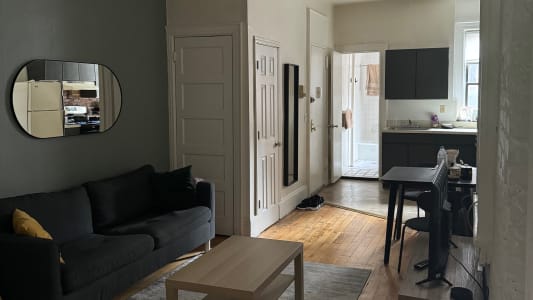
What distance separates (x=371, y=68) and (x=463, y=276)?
7.08 metres

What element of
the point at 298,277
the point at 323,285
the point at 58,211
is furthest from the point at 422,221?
the point at 58,211

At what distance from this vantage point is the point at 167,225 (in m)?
3.94

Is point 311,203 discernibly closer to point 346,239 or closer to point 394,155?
point 346,239

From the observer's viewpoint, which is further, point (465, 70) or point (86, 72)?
point (465, 70)

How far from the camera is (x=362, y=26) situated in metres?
8.00

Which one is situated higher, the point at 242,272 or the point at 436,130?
the point at 436,130

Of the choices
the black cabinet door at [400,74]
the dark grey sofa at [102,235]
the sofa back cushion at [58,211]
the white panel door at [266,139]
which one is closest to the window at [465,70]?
the black cabinet door at [400,74]

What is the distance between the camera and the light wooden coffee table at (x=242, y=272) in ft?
9.09

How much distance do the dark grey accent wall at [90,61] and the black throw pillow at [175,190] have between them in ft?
1.43

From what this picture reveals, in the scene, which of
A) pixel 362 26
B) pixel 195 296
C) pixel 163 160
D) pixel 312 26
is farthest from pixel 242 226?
pixel 362 26

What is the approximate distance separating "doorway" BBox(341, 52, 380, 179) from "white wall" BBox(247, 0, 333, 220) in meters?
2.02

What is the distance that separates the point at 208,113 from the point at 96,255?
2.30 metres

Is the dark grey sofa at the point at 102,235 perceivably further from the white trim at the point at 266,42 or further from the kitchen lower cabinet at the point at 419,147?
the kitchen lower cabinet at the point at 419,147

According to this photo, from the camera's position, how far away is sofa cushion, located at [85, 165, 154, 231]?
13.1ft
